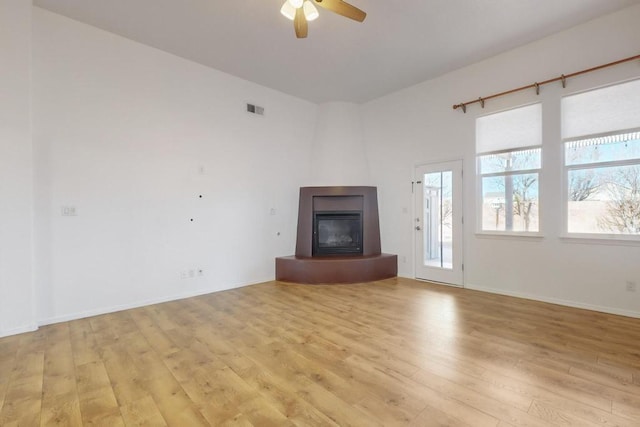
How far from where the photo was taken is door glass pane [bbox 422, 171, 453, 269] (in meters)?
4.87

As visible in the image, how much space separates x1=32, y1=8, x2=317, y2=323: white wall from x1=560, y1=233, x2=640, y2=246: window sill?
433 centimetres

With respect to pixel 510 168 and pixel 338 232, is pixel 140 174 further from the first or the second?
pixel 510 168

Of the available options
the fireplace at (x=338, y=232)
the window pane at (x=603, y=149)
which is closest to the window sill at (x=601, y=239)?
the window pane at (x=603, y=149)

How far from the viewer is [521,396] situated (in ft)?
6.25

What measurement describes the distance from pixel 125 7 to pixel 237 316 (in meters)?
3.66

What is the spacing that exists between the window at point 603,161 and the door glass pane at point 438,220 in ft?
5.03

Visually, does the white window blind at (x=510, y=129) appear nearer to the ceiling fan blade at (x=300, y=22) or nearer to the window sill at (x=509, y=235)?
the window sill at (x=509, y=235)

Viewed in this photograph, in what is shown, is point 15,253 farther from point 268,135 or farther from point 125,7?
point 268,135

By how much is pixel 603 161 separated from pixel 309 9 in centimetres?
376

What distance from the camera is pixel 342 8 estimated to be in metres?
2.63

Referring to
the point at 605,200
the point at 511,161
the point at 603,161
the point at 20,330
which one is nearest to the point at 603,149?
the point at 603,161

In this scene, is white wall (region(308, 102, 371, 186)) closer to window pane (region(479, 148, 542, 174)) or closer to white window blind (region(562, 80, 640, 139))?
window pane (region(479, 148, 542, 174))

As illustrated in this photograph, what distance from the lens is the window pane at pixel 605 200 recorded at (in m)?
3.33

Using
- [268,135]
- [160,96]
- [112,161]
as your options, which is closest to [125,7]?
[160,96]
